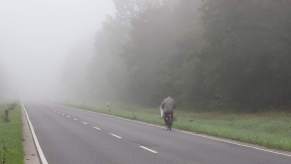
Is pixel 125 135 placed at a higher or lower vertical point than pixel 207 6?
lower

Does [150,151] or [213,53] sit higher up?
[213,53]

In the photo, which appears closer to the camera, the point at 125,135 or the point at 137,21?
the point at 125,135

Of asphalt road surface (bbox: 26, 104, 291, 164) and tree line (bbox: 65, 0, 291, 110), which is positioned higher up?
tree line (bbox: 65, 0, 291, 110)

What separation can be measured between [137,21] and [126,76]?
14.1m

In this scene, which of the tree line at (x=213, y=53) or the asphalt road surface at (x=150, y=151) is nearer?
the asphalt road surface at (x=150, y=151)

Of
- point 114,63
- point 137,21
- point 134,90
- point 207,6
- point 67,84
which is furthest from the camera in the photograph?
point 67,84

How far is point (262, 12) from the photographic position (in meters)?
39.8

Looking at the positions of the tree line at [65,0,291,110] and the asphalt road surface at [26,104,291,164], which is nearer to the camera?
the asphalt road surface at [26,104,291,164]

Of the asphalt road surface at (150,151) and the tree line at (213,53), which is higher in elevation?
the tree line at (213,53)

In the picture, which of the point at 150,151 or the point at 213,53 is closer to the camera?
the point at 150,151

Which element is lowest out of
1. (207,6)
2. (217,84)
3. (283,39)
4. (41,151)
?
(41,151)

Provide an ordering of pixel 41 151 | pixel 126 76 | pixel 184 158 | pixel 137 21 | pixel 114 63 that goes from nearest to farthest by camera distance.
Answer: pixel 184 158, pixel 41 151, pixel 137 21, pixel 126 76, pixel 114 63

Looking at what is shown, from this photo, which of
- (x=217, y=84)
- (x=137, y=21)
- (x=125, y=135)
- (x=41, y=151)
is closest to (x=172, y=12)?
(x=137, y=21)

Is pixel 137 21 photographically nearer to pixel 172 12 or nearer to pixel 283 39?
pixel 172 12
